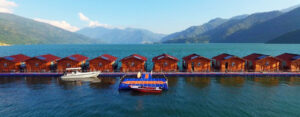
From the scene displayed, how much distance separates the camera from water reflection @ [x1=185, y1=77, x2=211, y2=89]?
44.5m

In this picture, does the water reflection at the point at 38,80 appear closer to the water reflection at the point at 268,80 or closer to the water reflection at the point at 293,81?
the water reflection at the point at 268,80

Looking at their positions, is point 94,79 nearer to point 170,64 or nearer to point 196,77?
point 170,64

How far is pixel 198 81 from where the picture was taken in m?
48.5

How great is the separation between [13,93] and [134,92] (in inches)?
1170

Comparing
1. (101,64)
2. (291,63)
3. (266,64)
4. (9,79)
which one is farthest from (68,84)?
(291,63)

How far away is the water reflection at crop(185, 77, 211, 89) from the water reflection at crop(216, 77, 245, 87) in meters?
3.83

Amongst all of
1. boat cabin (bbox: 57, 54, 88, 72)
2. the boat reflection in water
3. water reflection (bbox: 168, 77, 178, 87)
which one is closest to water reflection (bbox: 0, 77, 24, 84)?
boat cabin (bbox: 57, 54, 88, 72)

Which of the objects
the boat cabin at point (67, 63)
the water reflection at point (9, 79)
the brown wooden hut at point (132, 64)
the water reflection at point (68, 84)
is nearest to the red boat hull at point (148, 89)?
the brown wooden hut at point (132, 64)

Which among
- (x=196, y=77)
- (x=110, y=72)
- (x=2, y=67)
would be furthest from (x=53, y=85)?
(x=196, y=77)

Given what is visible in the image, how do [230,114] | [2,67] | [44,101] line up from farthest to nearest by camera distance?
[2,67] < [44,101] < [230,114]

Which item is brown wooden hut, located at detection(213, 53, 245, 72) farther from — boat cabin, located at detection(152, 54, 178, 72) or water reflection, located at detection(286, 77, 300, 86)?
boat cabin, located at detection(152, 54, 178, 72)

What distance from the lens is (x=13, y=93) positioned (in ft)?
126

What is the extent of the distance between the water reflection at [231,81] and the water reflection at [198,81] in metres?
3.83

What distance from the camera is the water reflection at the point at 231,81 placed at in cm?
4488
